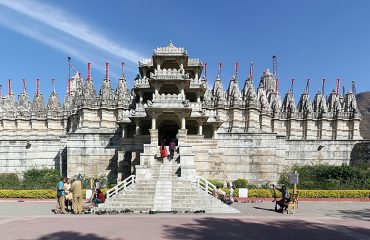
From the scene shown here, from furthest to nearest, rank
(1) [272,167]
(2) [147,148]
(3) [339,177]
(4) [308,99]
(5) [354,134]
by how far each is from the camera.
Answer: (4) [308,99] → (5) [354,134] → (1) [272,167] → (3) [339,177] → (2) [147,148]

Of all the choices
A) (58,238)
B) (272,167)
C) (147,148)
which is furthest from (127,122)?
(58,238)

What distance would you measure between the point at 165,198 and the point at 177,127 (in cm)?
1522

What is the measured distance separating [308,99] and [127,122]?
102 ft

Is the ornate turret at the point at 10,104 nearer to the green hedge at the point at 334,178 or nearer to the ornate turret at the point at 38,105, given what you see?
the ornate turret at the point at 38,105

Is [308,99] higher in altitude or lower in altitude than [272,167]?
higher

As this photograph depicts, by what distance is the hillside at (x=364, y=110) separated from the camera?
96.1 m

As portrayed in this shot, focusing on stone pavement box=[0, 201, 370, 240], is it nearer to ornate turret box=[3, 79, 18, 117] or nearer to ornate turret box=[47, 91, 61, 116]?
ornate turret box=[47, 91, 61, 116]

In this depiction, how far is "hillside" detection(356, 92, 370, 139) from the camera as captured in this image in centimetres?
9612

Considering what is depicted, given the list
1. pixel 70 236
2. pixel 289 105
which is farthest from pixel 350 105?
pixel 70 236

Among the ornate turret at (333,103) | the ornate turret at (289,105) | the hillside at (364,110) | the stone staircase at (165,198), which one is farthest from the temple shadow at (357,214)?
the hillside at (364,110)

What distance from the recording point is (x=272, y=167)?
36844mm

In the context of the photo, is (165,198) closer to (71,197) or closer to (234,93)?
(71,197)

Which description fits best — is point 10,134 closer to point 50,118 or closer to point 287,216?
point 50,118

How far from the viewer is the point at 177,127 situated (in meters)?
33.7
